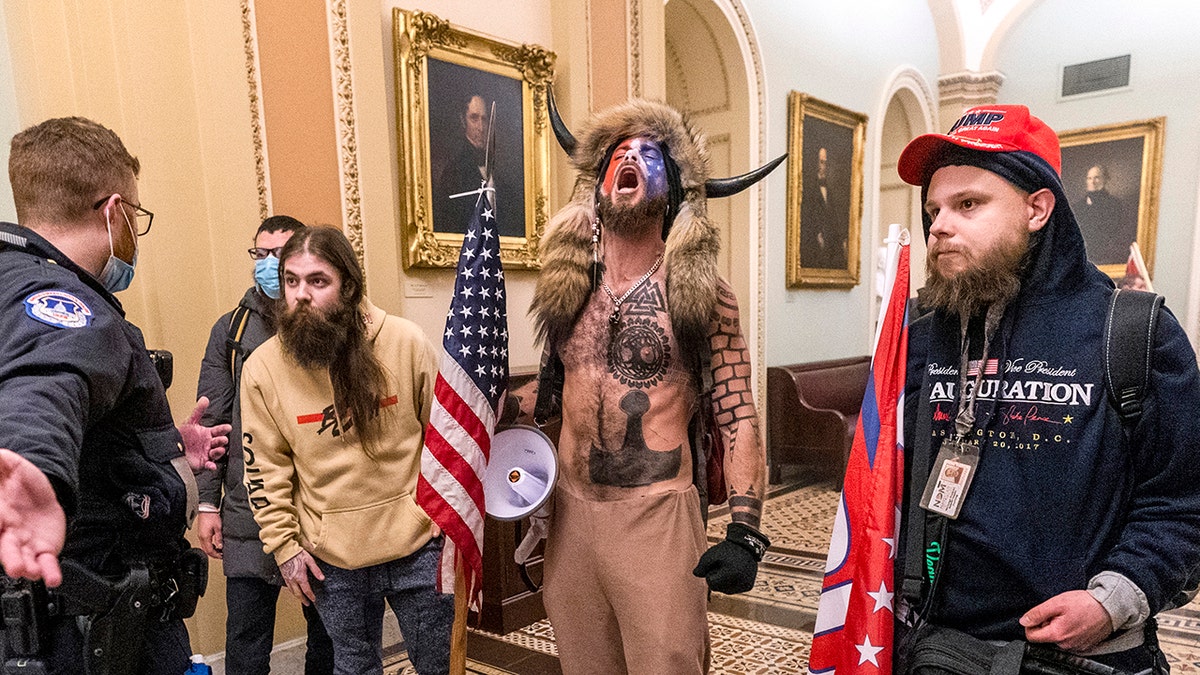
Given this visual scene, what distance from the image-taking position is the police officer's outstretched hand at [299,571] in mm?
2172

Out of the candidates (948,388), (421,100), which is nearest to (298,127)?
(421,100)

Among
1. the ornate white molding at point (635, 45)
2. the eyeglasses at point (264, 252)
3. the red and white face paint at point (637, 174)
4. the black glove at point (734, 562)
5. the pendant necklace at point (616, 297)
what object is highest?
the ornate white molding at point (635, 45)

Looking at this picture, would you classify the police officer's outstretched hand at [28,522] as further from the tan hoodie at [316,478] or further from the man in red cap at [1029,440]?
the man in red cap at [1029,440]

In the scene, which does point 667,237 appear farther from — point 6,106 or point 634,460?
point 6,106

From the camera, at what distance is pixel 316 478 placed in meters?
2.24

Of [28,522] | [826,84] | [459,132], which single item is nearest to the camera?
[28,522]

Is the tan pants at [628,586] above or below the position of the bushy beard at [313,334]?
below

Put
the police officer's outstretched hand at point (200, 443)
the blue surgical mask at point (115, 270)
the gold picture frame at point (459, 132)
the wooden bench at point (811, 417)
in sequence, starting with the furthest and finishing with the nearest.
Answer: the wooden bench at point (811, 417), the gold picture frame at point (459, 132), the police officer's outstretched hand at point (200, 443), the blue surgical mask at point (115, 270)

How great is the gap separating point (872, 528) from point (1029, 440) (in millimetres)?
385

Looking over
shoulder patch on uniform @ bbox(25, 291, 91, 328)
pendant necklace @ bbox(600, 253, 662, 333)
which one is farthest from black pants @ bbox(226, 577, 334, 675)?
pendant necklace @ bbox(600, 253, 662, 333)

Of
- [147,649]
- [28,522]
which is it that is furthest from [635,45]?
[28,522]

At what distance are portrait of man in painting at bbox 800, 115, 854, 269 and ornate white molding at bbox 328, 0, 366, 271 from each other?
5.11m

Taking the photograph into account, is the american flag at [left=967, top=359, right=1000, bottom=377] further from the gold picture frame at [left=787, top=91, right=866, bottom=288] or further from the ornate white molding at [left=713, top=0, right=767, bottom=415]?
the gold picture frame at [left=787, top=91, right=866, bottom=288]

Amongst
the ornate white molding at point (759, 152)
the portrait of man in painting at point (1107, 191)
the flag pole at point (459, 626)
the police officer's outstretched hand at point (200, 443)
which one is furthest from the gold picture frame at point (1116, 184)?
the police officer's outstretched hand at point (200, 443)
